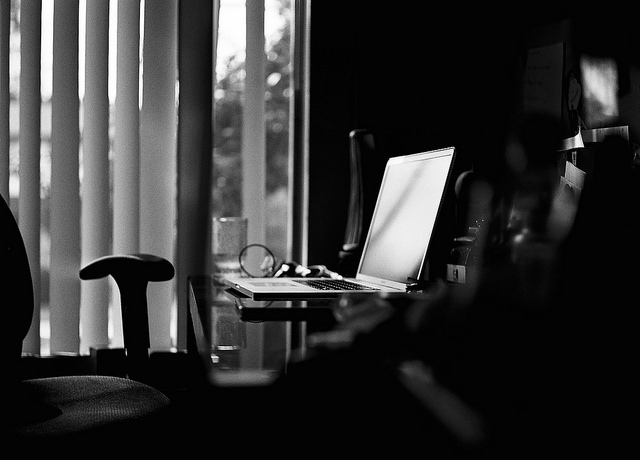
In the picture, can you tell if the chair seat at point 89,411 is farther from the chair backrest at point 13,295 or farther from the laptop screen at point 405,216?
the laptop screen at point 405,216

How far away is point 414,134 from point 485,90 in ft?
0.89

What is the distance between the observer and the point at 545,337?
2.17 feet

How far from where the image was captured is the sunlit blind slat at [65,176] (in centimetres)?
261

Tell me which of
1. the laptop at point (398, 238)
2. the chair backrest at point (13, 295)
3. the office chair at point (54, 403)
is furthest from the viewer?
the laptop at point (398, 238)

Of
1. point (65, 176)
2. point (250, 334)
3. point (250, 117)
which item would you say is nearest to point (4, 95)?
point (65, 176)

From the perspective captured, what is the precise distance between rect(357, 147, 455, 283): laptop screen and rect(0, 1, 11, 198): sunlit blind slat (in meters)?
1.24

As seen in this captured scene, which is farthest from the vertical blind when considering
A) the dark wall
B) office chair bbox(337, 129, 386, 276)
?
office chair bbox(337, 129, 386, 276)

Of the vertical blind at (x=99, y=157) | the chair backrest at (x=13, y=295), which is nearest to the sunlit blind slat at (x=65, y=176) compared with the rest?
the vertical blind at (x=99, y=157)

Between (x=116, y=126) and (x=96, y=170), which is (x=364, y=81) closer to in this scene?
(x=116, y=126)

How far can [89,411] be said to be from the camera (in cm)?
143

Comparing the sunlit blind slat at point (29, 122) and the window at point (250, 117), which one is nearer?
the sunlit blind slat at point (29, 122)

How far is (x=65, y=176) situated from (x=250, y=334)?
1.61 m

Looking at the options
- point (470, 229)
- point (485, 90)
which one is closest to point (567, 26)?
point (485, 90)

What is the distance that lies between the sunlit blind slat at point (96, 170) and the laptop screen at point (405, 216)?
98cm
